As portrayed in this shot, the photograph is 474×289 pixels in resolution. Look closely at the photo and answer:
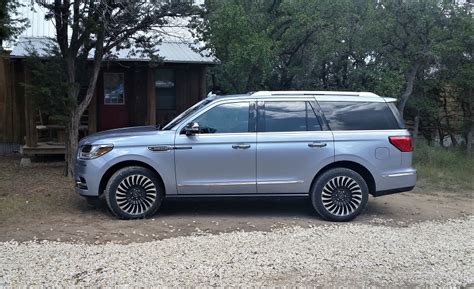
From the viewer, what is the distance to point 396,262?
581cm

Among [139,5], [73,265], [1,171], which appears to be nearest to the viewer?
[73,265]

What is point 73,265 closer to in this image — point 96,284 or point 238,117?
point 96,284

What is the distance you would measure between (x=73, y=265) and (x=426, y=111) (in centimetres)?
1315

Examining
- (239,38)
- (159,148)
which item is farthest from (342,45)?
(159,148)

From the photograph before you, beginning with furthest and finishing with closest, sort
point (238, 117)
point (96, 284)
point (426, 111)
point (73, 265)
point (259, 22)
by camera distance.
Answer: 1. point (426, 111)
2. point (259, 22)
3. point (238, 117)
4. point (73, 265)
5. point (96, 284)

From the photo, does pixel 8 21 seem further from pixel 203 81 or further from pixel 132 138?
pixel 203 81

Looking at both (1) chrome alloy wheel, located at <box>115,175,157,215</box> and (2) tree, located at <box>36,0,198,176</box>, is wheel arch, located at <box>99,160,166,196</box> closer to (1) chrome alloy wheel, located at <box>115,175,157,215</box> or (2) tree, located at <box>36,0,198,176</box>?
(1) chrome alloy wheel, located at <box>115,175,157,215</box>

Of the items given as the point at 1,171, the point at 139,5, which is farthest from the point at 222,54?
the point at 1,171

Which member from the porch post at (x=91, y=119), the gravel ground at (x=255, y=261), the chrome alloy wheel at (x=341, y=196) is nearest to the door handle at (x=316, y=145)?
the chrome alloy wheel at (x=341, y=196)

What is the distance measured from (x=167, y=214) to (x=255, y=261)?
247 centimetres

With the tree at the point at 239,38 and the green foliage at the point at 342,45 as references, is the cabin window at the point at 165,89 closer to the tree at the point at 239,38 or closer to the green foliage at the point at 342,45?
the green foliage at the point at 342,45

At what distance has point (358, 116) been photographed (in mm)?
7797

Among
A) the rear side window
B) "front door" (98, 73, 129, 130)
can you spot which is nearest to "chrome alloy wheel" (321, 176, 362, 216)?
the rear side window

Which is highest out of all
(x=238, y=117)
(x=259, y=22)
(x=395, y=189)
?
(x=259, y=22)
